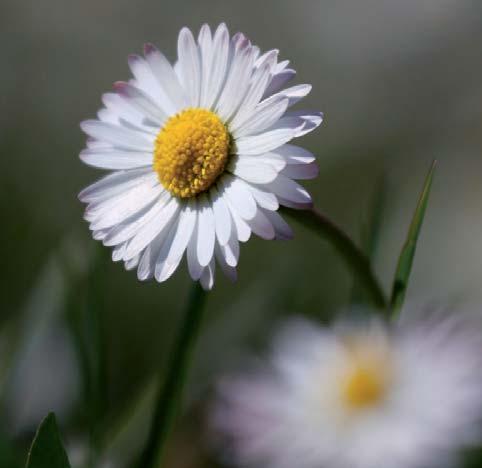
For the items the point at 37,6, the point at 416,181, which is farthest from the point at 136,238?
the point at 37,6

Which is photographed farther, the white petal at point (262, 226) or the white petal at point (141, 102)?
the white petal at point (141, 102)

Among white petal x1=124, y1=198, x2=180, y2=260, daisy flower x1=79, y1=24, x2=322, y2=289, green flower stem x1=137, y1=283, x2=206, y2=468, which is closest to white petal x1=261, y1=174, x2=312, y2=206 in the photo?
daisy flower x1=79, y1=24, x2=322, y2=289

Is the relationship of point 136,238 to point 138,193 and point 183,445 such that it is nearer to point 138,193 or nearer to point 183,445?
point 138,193

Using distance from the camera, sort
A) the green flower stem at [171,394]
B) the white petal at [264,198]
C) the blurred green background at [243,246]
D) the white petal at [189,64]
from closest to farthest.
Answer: the white petal at [264,198], the white petal at [189,64], the green flower stem at [171,394], the blurred green background at [243,246]

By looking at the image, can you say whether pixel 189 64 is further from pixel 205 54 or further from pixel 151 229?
pixel 151 229

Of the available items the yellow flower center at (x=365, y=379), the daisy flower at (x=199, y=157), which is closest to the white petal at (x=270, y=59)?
the daisy flower at (x=199, y=157)

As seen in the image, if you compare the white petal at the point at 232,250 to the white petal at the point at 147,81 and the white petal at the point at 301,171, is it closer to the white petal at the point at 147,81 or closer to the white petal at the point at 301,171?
the white petal at the point at 301,171
